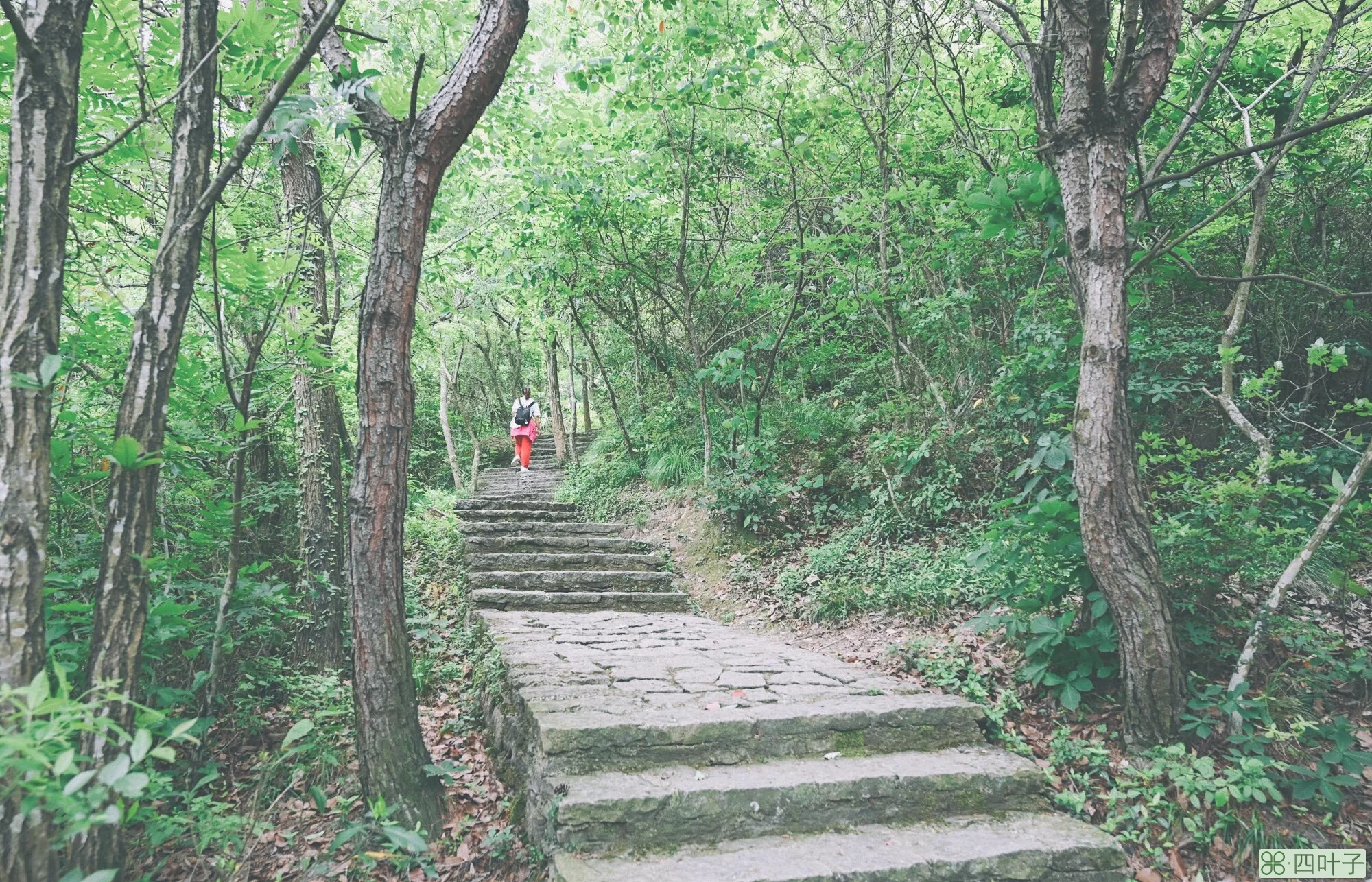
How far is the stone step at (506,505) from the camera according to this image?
9.48 metres

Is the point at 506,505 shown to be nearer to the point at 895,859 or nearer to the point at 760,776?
the point at 760,776

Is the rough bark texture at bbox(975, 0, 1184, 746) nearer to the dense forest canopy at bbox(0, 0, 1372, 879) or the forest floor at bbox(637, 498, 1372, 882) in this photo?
the dense forest canopy at bbox(0, 0, 1372, 879)

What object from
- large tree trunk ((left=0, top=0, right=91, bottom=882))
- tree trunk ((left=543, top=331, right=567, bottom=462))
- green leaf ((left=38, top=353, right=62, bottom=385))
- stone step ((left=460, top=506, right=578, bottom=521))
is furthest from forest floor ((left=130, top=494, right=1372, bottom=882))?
tree trunk ((left=543, top=331, right=567, bottom=462))

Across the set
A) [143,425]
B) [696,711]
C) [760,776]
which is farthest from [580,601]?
[143,425]

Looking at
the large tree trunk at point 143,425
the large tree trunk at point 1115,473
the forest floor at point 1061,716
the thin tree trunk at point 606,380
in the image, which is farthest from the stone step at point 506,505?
the large tree trunk at point 1115,473

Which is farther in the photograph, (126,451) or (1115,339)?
(1115,339)

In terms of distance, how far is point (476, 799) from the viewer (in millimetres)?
3734

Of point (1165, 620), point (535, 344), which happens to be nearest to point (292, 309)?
point (1165, 620)

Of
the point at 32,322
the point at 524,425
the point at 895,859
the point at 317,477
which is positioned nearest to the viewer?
the point at 32,322

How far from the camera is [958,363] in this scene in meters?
7.01

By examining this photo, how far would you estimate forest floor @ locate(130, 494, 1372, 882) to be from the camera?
9.68ft

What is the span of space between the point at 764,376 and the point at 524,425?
659cm

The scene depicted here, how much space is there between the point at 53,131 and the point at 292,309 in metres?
1.92

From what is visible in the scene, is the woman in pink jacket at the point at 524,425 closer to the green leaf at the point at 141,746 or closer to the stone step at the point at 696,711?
the stone step at the point at 696,711
